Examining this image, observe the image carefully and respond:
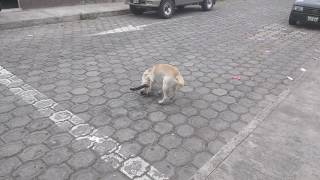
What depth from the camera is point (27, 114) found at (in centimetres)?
438

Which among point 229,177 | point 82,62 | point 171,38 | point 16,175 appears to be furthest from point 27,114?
point 171,38

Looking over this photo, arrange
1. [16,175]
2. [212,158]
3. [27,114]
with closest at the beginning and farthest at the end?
[16,175] → [212,158] → [27,114]

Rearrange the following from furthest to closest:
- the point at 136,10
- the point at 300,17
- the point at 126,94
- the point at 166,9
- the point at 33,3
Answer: the point at 136,10 → the point at 166,9 → the point at 33,3 → the point at 300,17 → the point at 126,94

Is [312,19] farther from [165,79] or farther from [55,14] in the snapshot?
[55,14]

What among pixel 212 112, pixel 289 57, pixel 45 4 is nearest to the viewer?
pixel 212 112

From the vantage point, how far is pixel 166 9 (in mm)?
11930

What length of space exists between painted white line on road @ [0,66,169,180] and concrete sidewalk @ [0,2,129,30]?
501 cm

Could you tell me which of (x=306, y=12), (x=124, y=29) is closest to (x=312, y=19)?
(x=306, y=12)

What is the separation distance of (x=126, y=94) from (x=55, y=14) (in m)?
7.22

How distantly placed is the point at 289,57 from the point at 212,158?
16.8ft

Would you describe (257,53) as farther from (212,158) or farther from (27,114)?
(27,114)

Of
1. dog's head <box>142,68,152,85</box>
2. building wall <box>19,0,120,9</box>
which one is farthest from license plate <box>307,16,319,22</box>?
building wall <box>19,0,120,9</box>

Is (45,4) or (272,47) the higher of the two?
(45,4)

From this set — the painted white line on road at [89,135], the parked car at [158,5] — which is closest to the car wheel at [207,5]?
the parked car at [158,5]
